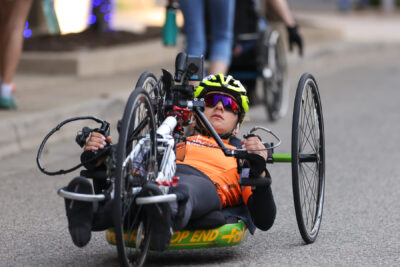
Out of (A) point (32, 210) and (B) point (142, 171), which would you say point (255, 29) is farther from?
(B) point (142, 171)

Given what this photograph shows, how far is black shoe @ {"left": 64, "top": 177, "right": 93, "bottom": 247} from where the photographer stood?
12.9 ft

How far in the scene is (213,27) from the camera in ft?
26.6

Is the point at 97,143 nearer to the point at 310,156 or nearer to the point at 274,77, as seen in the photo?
the point at 310,156

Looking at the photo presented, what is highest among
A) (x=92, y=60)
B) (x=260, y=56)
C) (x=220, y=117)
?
(x=220, y=117)

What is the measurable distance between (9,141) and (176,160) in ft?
10.2

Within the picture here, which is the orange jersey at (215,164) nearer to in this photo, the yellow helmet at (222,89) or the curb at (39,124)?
the yellow helmet at (222,89)

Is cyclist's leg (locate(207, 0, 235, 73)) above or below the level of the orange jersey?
below

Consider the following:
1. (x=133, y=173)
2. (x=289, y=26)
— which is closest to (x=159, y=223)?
(x=133, y=173)

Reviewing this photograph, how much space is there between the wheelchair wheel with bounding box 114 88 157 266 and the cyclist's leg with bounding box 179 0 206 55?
3.77 metres

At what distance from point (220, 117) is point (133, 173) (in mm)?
967

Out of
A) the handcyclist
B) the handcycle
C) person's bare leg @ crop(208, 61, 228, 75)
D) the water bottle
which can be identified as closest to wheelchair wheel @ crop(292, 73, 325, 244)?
the handcycle

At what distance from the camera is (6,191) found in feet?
20.2

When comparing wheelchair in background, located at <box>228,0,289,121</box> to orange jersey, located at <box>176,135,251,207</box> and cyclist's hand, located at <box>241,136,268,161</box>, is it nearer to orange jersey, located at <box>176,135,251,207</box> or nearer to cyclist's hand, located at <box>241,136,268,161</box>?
orange jersey, located at <box>176,135,251,207</box>

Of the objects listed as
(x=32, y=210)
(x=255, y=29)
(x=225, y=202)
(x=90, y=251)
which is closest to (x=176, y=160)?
(x=225, y=202)
